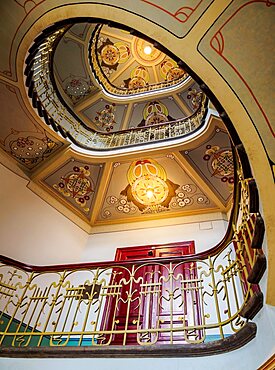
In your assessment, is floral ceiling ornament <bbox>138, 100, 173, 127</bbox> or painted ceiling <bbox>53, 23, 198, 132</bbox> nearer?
painted ceiling <bbox>53, 23, 198, 132</bbox>

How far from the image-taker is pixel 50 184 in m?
6.08

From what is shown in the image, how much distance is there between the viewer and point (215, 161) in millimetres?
5629

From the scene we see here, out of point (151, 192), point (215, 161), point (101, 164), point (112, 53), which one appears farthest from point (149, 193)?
point (112, 53)

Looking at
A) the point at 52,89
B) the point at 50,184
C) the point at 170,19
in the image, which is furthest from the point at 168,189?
the point at 170,19

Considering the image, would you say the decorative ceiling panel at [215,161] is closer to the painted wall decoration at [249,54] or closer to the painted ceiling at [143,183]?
the painted ceiling at [143,183]

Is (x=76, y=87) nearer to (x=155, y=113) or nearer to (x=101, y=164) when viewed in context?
(x=155, y=113)

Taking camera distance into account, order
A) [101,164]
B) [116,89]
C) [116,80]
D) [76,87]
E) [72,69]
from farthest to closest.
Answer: [116,80], [116,89], [76,87], [72,69], [101,164]

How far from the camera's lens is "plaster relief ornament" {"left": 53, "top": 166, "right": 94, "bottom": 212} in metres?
6.12

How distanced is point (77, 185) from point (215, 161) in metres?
3.28

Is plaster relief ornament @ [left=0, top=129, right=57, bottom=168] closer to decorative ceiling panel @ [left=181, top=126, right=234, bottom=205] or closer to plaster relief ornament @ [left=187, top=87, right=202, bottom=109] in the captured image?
decorative ceiling panel @ [left=181, top=126, right=234, bottom=205]

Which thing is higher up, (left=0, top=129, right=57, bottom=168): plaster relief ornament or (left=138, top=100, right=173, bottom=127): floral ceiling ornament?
(left=138, top=100, right=173, bottom=127): floral ceiling ornament

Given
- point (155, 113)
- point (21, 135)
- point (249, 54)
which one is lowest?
point (249, 54)

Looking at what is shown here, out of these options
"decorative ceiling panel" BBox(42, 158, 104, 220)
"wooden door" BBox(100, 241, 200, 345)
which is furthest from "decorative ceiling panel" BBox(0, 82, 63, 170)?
"wooden door" BBox(100, 241, 200, 345)

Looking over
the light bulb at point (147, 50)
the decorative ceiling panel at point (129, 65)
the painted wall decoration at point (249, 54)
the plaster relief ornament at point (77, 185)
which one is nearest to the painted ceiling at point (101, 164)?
the plaster relief ornament at point (77, 185)
